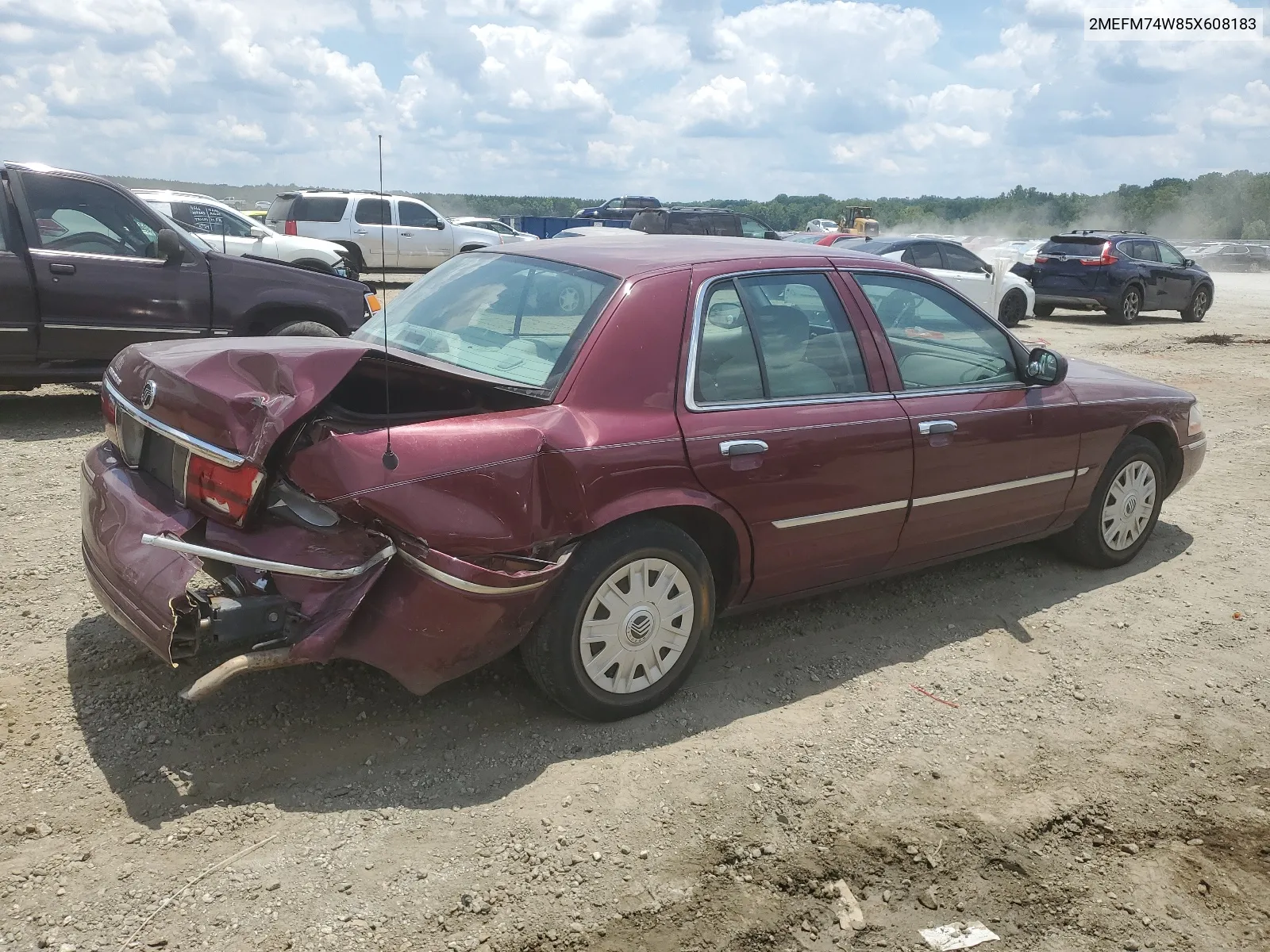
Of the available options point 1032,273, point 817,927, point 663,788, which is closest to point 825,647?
point 663,788

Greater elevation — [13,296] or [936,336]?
[936,336]

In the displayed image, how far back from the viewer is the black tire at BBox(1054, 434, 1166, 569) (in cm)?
542

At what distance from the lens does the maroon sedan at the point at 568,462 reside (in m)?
3.15

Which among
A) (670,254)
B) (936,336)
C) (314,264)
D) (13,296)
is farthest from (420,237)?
(670,254)

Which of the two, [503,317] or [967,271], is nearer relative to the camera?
[503,317]

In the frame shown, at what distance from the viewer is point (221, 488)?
128 inches

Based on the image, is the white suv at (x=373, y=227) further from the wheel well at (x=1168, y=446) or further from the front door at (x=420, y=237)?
the wheel well at (x=1168, y=446)

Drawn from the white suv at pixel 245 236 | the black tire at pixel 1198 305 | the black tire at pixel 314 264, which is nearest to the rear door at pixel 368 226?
the white suv at pixel 245 236

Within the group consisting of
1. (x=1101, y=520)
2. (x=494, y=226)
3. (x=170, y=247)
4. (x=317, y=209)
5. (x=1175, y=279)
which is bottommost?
(x=1101, y=520)

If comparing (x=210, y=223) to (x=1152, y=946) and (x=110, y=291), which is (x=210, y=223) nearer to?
(x=110, y=291)

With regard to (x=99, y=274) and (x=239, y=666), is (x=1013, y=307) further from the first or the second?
(x=239, y=666)

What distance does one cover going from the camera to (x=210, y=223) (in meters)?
16.4

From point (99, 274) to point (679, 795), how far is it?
21.1ft

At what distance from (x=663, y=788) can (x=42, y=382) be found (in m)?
6.44
